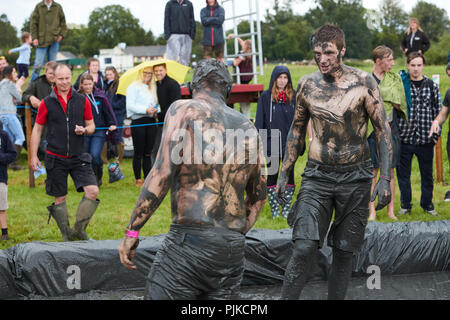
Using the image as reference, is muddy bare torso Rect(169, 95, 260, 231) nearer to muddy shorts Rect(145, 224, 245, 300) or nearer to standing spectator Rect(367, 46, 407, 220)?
muddy shorts Rect(145, 224, 245, 300)

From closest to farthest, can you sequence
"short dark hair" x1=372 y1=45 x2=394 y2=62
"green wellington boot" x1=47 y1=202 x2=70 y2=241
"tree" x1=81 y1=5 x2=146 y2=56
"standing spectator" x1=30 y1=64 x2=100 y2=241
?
1. "standing spectator" x1=30 y1=64 x2=100 y2=241
2. "green wellington boot" x1=47 y1=202 x2=70 y2=241
3. "short dark hair" x1=372 y1=45 x2=394 y2=62
4. "tree" x1=81 y1=5 x2=146 y2=56

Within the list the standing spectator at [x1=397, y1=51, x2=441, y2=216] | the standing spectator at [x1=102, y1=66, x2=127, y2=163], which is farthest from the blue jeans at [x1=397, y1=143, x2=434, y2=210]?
the standing spectator at [x1=102, y1=66, x2=127, y2=163]

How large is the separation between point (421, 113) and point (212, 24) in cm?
506

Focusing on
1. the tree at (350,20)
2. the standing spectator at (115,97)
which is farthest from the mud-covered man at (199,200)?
the tree at (350,20)

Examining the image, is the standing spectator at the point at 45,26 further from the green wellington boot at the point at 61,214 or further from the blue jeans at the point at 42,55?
the green wellington boot at the point at 61,214

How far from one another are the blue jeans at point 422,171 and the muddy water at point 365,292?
2.01 metres

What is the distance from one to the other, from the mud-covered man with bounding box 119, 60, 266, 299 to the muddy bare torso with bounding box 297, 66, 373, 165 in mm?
1208

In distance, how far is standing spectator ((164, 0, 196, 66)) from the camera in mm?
11367

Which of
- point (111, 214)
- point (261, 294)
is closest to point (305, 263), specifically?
point (261, 294)

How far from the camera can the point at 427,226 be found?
6.47m

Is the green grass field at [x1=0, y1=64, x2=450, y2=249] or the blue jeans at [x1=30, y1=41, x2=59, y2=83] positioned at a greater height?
the blue jeans at [x1=30, y1=41, x2=59, y2=83]

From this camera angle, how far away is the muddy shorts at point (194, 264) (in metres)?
3.22
